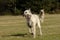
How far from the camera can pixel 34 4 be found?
53094 mm

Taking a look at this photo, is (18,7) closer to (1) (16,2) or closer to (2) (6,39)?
(1) (16,2)

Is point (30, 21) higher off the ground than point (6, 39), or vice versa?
point (30, 21)

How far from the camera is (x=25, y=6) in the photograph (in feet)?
173

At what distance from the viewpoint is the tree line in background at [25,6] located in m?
52.8

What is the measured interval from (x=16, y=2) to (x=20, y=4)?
122 cm

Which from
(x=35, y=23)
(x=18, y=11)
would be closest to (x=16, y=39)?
(x=35, y=23)

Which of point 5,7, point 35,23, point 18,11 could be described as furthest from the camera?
point 5,7

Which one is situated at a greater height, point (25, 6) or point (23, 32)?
point (25, 6)

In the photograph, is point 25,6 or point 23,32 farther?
point 25,6

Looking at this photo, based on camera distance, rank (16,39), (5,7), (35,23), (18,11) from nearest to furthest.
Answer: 1. (16,39)
2. (35,23)
3. (18,11)
4. (5,7)

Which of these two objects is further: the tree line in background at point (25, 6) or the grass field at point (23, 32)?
the tree line in background at point (25, 6)

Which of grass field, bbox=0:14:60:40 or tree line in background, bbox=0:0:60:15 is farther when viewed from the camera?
tree line in background, bbox=0:0:60:15

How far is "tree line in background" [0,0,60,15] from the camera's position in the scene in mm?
52750

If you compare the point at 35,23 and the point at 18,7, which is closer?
the point at 35,23
